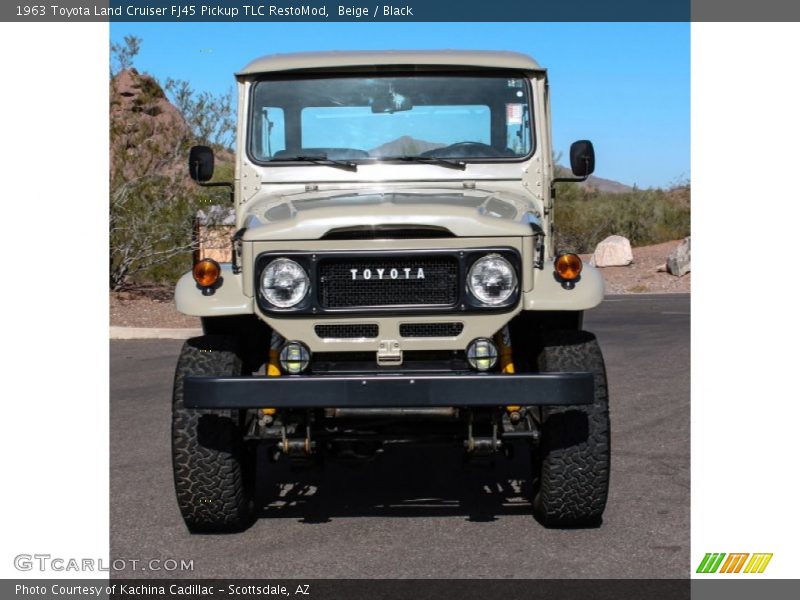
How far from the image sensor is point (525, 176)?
7039 mm

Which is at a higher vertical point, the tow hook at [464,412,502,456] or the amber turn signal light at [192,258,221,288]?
the amber turn signal light at [192,258,221,288]

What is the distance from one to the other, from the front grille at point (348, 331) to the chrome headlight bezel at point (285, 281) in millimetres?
179

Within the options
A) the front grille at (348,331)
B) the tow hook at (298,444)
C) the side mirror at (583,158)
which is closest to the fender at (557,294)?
the front grille at (348,331)

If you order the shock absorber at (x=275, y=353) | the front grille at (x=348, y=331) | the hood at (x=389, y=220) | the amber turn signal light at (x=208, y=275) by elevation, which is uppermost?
the hood at (x=389, y=220)

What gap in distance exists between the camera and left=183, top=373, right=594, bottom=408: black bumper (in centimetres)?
539

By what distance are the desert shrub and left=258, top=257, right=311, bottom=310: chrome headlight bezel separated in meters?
32.7

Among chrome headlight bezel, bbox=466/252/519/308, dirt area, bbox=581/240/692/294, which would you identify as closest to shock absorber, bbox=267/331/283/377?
chrome headlight bezel, bbox=466/252/519/308

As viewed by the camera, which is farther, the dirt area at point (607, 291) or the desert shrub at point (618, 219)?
the desert shrub at point (618, 219)

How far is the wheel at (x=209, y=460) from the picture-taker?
5.92 metres

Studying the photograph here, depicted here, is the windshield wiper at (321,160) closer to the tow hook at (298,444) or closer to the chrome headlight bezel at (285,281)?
the chrome headlight bezel at (285,281)

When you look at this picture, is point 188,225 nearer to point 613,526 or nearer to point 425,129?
point 425,129

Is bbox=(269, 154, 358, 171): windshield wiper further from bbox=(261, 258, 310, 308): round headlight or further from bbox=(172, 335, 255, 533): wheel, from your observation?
bbox=(172, 335, 255, 533): wheel
